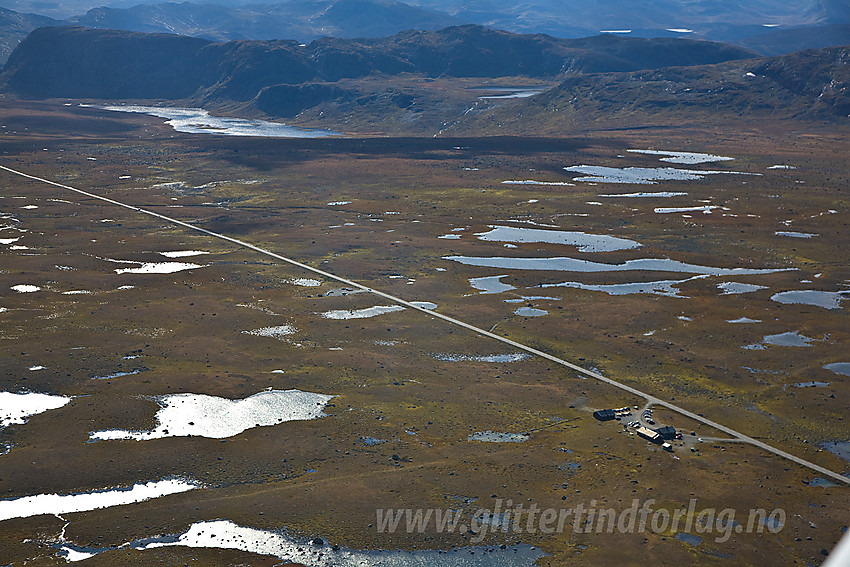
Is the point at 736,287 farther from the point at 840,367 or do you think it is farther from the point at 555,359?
the point at 555,359

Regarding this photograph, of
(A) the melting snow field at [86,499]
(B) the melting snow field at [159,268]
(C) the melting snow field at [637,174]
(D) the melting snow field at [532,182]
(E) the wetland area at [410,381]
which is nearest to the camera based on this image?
(E) the wetland area at [410,381]

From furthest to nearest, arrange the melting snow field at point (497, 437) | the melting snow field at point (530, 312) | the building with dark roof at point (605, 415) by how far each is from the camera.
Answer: the melting snow field at point (530, 312) < the building with dark roof at point (605, 415) < the melting snow field at point (497, 437)

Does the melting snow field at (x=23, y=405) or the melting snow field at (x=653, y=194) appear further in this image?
the melting snow field at (x=653, y=194)

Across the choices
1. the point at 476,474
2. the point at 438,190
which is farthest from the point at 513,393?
the point at 438,190

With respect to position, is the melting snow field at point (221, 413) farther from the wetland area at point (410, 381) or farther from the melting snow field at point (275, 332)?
the melting snow field at point (275, 332)

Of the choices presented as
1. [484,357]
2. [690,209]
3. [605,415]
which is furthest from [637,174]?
[605,415]

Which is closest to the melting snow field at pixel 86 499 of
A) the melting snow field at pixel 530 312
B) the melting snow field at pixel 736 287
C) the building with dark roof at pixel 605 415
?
the building with dark roof at pixel 605 415

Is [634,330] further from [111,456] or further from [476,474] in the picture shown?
[111,456]
